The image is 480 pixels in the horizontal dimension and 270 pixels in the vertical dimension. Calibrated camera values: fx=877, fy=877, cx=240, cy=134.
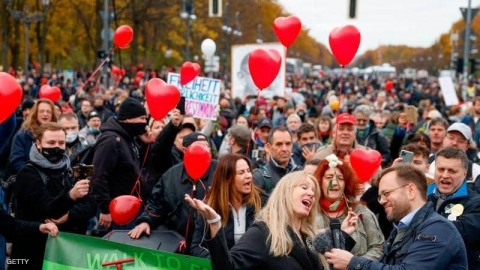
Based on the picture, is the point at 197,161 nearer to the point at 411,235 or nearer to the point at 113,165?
the point at 113,165

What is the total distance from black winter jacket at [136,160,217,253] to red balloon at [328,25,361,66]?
2.25m

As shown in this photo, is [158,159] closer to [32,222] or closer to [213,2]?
[32,222]

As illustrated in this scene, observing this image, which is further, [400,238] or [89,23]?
[89,23]

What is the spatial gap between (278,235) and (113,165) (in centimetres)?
324

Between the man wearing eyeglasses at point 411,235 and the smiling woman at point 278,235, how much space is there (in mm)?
452

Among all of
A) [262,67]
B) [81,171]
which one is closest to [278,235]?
[81,171]

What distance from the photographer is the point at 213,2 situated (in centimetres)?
1948

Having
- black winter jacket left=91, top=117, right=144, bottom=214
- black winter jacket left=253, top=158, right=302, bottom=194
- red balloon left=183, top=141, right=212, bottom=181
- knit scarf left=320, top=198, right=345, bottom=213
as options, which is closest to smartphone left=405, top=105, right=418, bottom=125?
black winter jacket left=253, top=158, right=302, bottom=194

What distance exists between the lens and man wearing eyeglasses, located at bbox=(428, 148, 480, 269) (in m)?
5.86

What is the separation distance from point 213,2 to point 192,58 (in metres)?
43.1

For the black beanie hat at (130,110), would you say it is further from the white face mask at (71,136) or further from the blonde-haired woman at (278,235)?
the blonde-haired woman at (278,235)

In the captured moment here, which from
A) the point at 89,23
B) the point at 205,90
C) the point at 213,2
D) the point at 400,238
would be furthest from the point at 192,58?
the point at 400,238

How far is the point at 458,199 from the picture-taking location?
20.1 ft

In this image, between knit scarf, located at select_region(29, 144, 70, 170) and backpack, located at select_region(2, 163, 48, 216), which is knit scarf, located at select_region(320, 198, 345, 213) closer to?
knit scarf, located at select_region(29, 144, 70, 170)
